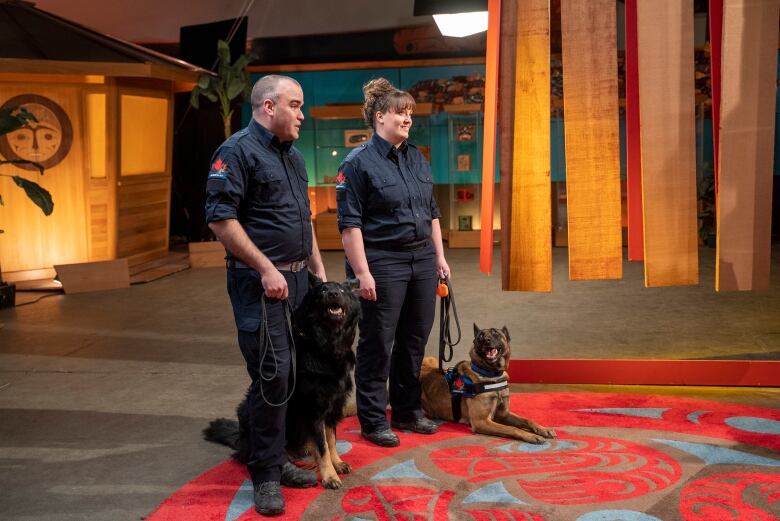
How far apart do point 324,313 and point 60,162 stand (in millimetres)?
6739

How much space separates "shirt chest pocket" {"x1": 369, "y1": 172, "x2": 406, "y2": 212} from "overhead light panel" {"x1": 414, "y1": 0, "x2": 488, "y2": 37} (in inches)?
131

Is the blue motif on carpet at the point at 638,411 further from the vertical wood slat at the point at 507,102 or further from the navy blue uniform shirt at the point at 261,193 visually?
the navy blue uniform shirt at the point at 261,193

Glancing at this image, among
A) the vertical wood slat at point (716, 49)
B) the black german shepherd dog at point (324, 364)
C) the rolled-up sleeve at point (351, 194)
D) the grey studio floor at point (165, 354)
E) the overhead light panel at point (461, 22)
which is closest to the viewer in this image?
the black german shepherd dog at point (324, 364)

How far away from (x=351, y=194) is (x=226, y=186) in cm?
87

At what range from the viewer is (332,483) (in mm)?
3549

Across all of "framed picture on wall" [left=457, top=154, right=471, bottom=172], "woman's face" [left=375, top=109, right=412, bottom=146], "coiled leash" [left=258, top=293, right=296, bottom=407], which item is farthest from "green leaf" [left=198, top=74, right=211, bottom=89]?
"coiled leash" [left=258, top=293, right=296, bottom=407]

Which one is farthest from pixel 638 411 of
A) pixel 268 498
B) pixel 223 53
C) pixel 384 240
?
pixel 223 53

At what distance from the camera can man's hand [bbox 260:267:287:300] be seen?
3205 mm

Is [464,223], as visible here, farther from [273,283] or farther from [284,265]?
[273,283]

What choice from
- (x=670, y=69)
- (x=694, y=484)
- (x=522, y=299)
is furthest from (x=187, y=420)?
(x=522, y=299)

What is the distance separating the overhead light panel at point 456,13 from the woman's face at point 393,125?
3.20 m

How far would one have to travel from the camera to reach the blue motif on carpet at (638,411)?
4379 mm

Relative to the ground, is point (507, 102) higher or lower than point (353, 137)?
lower

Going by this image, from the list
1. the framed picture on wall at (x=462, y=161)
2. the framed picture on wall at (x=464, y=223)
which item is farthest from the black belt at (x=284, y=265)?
the framed picture on wall at (x=462, y=161)
